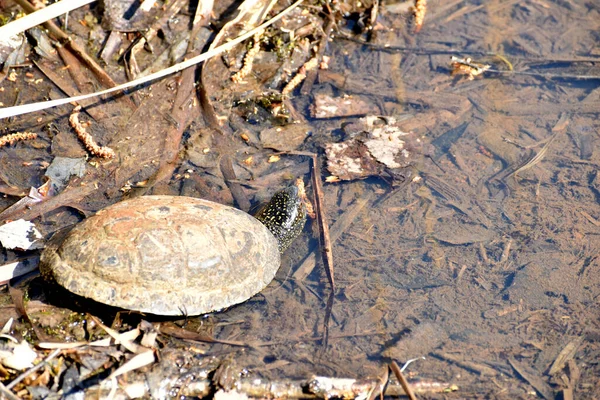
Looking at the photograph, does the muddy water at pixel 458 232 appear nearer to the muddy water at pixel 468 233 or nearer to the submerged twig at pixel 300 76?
the muddy water at pixel 468 233

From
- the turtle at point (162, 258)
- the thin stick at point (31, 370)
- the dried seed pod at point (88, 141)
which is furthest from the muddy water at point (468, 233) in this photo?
the dried seed pod at point (88, 141)

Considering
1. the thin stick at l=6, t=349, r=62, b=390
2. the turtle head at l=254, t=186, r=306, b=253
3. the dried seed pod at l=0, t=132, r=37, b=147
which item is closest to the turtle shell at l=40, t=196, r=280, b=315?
the thin stick at l=6, t=349, r=62, b=390

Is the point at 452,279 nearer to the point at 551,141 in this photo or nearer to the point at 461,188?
the point at 461,188

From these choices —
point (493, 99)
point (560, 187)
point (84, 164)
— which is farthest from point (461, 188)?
point (84, 164)

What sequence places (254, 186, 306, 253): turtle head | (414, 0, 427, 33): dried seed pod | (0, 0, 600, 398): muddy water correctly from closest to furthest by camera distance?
(0, 0, 600, 398): muddy water < (254, 186, 306, 253): turtle head < (414, 0, 427, 33): dried seed pod

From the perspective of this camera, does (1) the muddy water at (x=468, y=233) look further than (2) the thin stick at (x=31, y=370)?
Yes

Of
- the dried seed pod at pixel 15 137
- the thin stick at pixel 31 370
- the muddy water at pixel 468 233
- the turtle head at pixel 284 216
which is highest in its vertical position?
the dried seed pod at pixel 15 137

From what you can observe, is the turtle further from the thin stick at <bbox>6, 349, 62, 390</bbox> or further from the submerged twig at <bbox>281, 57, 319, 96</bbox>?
the submerged twig at <bbox>281, 57, 319, 96</bbox>
